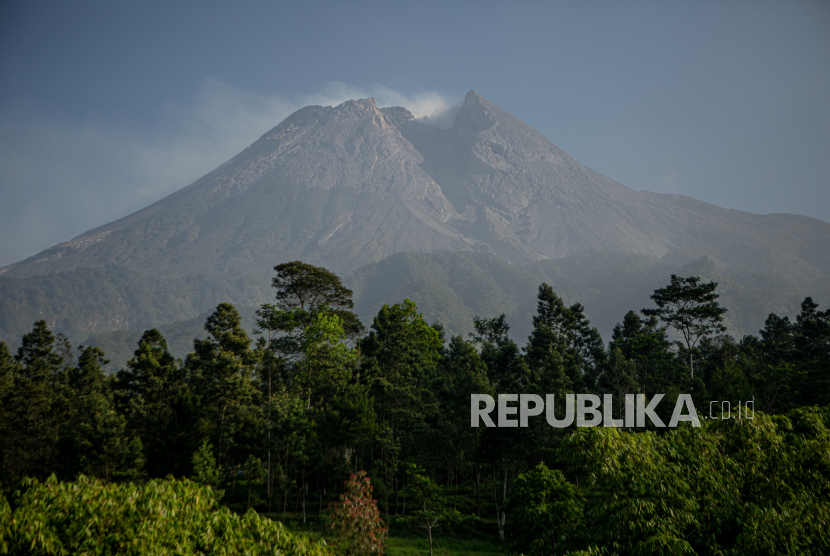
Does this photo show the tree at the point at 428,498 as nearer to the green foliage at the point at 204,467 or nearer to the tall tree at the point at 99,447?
the green foliage at the point at 204,467

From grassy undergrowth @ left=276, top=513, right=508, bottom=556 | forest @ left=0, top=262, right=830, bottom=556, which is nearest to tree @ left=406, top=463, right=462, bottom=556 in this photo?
forest @ left=0, top=262, right=830, bottom=556

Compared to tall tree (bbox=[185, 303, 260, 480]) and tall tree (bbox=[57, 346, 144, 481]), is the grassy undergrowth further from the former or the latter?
tall tree (bbox=[57, 346, 144, 481])

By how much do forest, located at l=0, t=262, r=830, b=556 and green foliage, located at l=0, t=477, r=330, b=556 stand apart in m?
0.03

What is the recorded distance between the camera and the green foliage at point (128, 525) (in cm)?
512

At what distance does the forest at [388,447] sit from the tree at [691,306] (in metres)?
0.22

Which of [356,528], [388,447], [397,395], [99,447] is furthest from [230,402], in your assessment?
[356,528]

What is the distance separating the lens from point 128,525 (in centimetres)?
565

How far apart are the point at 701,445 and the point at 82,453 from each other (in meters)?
28.9

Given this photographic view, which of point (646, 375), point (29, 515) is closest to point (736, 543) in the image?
point (29, 515)

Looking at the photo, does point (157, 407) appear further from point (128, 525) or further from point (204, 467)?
point (128, 525)

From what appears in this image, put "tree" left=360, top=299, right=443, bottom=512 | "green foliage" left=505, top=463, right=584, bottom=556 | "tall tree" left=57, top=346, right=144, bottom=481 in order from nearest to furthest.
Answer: "green foliage" left=505, top=463, right=584, bottom=556 → "tall tree" left=57, top=346, right=144, bottom=481 → "tree" left=360, top=299, right=443, bottom=512

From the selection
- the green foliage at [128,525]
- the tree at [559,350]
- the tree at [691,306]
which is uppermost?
the tree at [691,306]

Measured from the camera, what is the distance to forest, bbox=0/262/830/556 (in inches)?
271

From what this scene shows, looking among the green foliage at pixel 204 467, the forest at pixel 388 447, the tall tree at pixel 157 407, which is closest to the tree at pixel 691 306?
the forest at pixel 388 447
